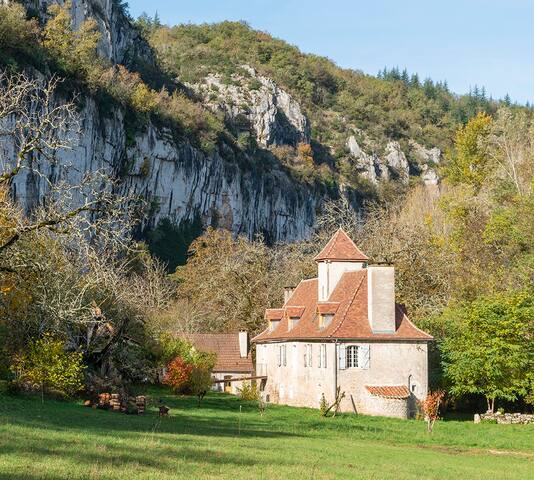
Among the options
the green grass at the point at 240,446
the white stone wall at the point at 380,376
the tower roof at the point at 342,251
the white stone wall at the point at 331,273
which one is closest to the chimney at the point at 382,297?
the white stone wall at the point at 380,376

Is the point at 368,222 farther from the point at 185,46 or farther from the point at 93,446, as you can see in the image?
the point at 185,46

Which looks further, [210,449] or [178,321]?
[178,321]

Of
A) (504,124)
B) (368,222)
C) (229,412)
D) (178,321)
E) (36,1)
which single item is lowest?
(229,412)

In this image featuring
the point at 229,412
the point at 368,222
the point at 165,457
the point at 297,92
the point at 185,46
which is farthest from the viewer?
the point at 297,92

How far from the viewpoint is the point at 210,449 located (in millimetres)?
18531

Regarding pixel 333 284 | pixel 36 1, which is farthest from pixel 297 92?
pixel 333 284

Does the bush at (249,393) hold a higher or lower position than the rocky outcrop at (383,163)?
lower

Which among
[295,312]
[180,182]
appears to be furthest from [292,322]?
[180,182]

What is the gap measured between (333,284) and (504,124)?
87.4ft

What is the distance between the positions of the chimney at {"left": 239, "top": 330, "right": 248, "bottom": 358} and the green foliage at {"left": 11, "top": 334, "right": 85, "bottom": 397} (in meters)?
25.4

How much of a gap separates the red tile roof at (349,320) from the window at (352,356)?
56cm

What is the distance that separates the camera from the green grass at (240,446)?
1479cm

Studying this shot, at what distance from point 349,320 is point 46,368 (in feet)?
49.5

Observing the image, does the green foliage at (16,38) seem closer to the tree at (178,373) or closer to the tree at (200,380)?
the tree at (178,373)
